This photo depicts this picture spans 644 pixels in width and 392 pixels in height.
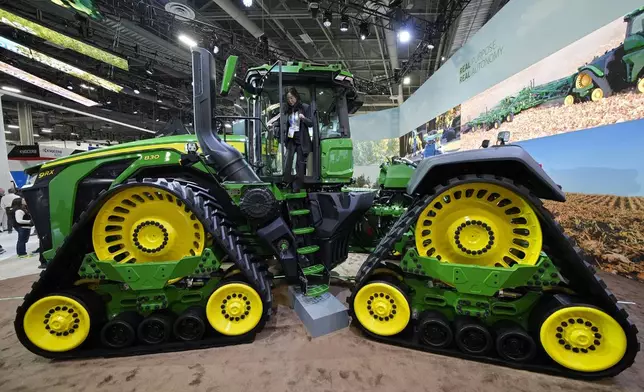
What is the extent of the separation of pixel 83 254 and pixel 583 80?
722 centimetres

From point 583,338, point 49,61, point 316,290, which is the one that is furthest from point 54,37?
point 583,338

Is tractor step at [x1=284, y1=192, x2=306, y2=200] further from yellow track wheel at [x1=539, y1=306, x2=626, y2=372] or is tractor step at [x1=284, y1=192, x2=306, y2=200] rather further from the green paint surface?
yellow track wheel at [x1=539, y1=306, x2=626, y2=372]

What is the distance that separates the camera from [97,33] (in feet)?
30.2

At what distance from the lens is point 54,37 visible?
7016mm

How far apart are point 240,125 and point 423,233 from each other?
309cm

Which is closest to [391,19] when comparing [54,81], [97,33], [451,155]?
[451,155]

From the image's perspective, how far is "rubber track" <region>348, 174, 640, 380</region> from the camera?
197 cm

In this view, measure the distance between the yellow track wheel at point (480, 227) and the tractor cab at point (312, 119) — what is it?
1.54 metres

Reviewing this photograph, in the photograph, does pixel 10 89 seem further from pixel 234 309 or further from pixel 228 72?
pixel 234 309

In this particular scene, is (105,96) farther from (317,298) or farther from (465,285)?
(465,285)

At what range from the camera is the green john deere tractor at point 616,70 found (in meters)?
3.71

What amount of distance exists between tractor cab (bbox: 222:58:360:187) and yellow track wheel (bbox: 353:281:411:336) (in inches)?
61.9

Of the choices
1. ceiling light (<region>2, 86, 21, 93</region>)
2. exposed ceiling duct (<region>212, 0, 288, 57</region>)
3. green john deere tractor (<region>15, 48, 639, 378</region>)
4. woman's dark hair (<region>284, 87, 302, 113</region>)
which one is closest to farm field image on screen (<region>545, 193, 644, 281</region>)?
green john deere tractor (<region>15, 48, 639, 378</region>)

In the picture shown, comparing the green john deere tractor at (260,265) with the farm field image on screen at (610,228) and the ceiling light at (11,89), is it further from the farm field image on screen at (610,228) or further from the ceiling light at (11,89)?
the ceiling light at (11,89)
